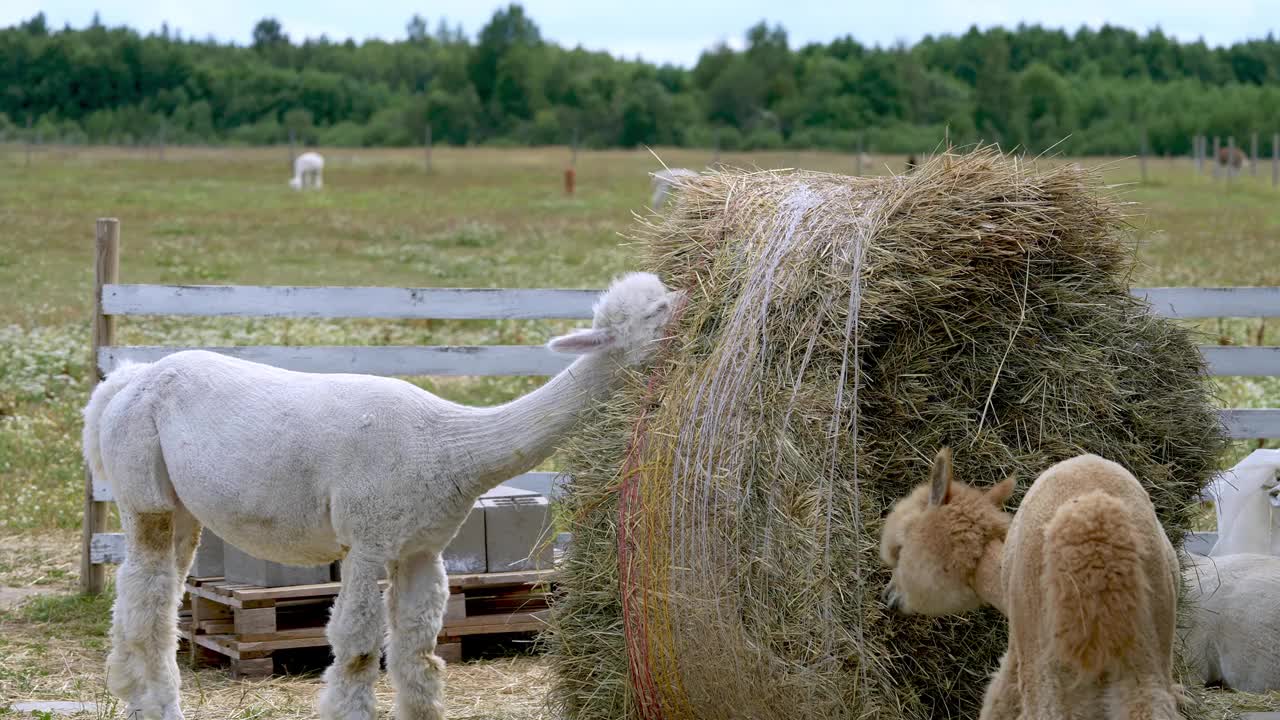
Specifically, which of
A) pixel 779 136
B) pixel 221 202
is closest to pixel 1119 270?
pixel 221 202

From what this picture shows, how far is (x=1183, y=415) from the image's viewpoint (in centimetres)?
530

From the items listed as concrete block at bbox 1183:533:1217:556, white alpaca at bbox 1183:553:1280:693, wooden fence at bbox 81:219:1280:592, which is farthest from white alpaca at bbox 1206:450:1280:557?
wooden fence at bbox 81:219:1280:592

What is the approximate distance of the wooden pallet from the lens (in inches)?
260

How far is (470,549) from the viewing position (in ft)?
22.7

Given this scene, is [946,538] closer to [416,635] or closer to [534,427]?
[534,427]

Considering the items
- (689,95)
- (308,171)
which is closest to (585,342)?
(308,171)

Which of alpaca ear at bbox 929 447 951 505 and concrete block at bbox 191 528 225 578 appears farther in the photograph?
concrete block at bbox 191 528 225 578

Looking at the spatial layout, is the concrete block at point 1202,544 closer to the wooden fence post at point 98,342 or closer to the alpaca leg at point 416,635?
the alpaca leg at point 416,635

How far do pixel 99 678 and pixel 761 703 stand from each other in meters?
3.50

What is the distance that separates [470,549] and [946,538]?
338 centimetres

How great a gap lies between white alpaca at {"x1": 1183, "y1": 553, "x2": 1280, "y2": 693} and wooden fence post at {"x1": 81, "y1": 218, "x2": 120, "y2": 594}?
566 cm

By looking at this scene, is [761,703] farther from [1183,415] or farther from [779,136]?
[779,136]

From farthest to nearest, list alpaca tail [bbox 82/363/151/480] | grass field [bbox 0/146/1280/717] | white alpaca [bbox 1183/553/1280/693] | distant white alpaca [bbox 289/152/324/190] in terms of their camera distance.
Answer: distant white alpaca [bbox 289/152/324/190] → grass field [bbox 0/146/1280/717] → white alpaca [bbox 1183/553/1280/693] → alpaca tail [bbox 82/363/151/480]

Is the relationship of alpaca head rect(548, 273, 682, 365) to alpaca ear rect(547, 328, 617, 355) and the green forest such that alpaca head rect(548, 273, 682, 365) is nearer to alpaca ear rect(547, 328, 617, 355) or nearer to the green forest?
alpaca ear rect(547, 328, 617, 355)
